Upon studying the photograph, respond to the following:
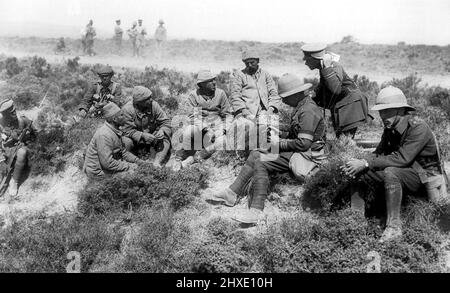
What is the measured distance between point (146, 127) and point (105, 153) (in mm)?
→ 1144

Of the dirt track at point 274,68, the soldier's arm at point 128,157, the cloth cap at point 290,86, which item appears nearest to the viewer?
the cloth cap at point 290,86

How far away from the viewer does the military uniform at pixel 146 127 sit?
7.14m

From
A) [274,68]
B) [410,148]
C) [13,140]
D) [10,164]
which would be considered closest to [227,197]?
[410,148]

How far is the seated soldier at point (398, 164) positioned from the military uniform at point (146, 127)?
366cm

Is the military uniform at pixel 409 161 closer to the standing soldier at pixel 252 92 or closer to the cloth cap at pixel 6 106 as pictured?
the standing soldier at pixel 252 92

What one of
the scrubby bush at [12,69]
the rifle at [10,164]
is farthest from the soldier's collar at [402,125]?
the scrubby bush at [12,69]

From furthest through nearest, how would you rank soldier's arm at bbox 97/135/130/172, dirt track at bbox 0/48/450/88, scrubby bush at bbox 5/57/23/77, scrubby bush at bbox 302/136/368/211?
1. dirt track at bbox 0/48/450/88
2. scrubby bush at bbox 5/57/23/77
3. soldier's arm at bbox 97/135/130/172
4. scrubby bush at bbox 302/136/368/211

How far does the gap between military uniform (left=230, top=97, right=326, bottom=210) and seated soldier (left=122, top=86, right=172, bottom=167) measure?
201 cm

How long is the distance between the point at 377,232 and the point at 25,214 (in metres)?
5.33

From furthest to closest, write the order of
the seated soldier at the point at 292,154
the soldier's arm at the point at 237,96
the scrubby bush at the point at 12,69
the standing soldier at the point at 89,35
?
the standing soldier at the point at 89,35
the scrubby bush at the point at 12,69
the soldier's arm at the point at 237,96
the seated soldier at the point at 292,154

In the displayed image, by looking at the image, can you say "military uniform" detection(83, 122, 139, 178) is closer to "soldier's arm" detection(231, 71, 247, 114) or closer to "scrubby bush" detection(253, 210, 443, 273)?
"soldier's arm" detection(231, 71, 247, 114)

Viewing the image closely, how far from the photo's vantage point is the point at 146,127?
24.5 feet

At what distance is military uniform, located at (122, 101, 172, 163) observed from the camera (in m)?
7.14

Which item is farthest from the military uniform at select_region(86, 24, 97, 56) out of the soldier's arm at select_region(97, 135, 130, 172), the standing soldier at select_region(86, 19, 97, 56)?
the soldier's arm at select_region(97, 135, 130, 172)
